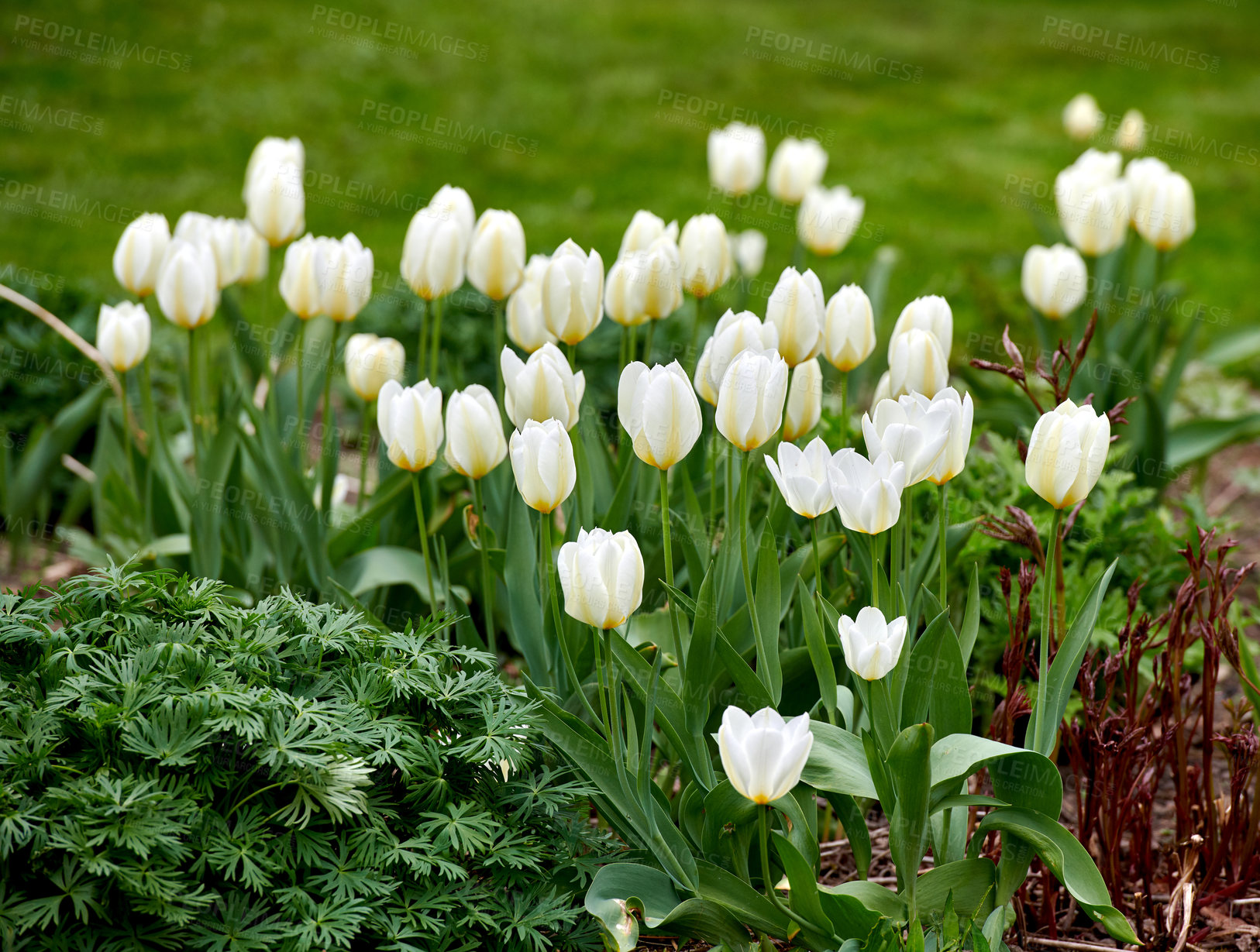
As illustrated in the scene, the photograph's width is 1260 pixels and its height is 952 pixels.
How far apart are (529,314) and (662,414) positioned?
28.9 inches

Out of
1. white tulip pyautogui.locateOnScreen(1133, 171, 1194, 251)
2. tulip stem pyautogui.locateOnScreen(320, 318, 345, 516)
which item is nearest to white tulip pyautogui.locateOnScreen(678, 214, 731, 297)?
tulip stem pyautogui.locateOnScreen(320, 318, 345, 516)

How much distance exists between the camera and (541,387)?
1917 millimetres

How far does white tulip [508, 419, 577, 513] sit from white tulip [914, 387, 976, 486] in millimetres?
543

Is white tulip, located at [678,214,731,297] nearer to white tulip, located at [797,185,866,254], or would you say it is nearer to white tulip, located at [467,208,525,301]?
white tulip, located at [467,208,525,301]

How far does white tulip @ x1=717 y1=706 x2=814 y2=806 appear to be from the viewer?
148cm

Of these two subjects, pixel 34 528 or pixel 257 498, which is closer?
pixel 257 498

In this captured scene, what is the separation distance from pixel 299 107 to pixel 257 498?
19.2 ft

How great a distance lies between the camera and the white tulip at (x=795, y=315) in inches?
78.0

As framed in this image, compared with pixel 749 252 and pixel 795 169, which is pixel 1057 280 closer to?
pixel 795 169

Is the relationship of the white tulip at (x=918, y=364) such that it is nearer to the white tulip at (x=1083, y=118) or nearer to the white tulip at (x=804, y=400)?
the white tulip at (x=804, y=400)

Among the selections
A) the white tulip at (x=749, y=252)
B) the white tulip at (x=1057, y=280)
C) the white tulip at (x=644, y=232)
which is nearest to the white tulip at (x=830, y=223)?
the white tulip at (x=749, y=252)

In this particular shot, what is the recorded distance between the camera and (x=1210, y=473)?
15.4 feet

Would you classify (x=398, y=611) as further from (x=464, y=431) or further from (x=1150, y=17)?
(x=1150, y=17)

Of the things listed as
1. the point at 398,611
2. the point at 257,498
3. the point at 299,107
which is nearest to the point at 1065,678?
the point at 398,611
